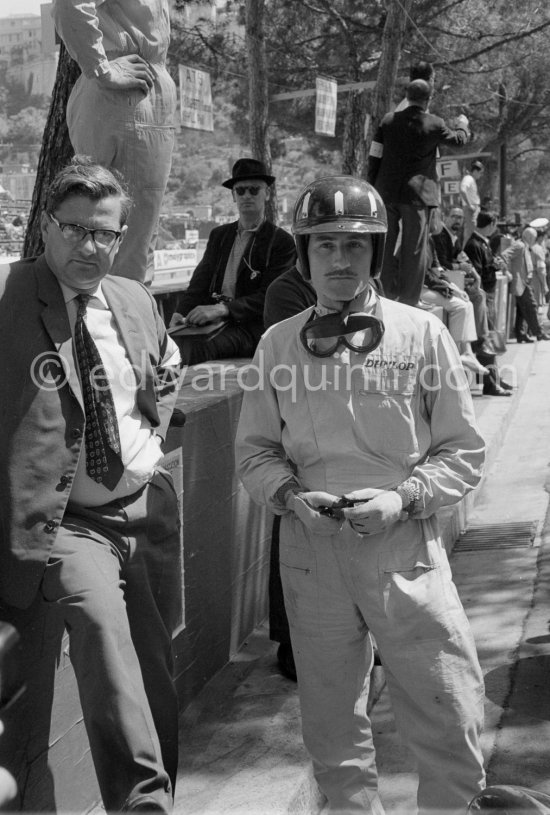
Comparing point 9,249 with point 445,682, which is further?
point 9,249

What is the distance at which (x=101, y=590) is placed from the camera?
9.48ft

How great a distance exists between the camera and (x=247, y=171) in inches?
234

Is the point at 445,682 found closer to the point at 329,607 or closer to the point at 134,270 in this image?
the point at 329,607

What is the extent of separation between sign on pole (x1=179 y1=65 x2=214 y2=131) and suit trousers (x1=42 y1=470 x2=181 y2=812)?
57.6ft

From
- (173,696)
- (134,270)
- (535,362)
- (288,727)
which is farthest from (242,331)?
(535,362)

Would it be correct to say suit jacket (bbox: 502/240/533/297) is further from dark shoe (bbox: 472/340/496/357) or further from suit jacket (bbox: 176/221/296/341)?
suit jacket (bbox: 176/221/296/341)

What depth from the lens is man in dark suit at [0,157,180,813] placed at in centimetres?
283

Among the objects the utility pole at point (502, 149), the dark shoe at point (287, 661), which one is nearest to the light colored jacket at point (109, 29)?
the dark shoe at point (287, 661)

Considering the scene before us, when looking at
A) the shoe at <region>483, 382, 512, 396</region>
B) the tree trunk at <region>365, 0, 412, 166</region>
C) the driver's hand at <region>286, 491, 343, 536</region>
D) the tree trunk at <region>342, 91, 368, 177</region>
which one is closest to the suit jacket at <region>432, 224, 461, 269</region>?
the shoe at <region>483, 382, 512, 396</region>

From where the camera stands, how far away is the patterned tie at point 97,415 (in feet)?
10.0

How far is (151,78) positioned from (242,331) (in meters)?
1.63

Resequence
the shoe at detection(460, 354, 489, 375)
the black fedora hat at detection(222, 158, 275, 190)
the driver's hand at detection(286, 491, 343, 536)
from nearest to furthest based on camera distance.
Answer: the driver's hand at detection(286, 491, 343, 536)
the black fedora hat at detection(222, 158, 275, 190)
the shoe at detection(460, 354, 489, 375)

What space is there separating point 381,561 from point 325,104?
71.4ft

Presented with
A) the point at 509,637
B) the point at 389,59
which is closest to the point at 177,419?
the point at 509,637
